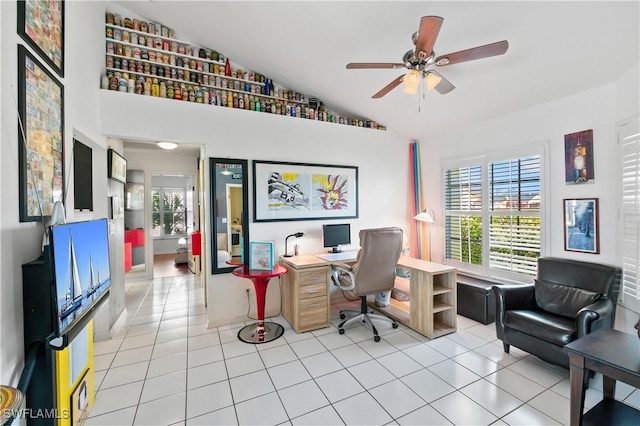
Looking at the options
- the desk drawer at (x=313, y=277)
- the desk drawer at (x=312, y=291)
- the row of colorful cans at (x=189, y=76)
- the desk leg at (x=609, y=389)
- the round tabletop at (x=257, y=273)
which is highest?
the row of colorful cans at (x=189, y=76)

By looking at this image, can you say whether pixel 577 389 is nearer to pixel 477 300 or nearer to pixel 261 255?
pixel 477 300

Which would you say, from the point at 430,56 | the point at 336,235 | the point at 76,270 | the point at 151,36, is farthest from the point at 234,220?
the point at 430,56

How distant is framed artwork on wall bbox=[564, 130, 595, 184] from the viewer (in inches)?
108

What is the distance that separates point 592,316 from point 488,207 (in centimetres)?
184

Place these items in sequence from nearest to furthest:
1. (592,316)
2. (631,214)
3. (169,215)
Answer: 1. (592,316)
2. (631,214)
3. (169,215)

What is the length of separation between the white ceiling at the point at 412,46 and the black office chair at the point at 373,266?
6.02ft

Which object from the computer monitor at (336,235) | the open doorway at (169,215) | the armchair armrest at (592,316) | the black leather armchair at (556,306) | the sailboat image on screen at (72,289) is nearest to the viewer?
the sailboat image on screen at (72,289)

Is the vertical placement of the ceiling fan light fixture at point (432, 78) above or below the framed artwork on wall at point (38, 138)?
above

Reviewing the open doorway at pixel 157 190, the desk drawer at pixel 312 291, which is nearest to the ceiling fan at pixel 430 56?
the desk drawer at pixel 312 291

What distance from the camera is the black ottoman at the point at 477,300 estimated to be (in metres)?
3.28

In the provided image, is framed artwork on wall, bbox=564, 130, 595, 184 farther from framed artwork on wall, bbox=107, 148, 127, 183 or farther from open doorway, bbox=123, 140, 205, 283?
framed artwork on wall, bbox=107, 148, 127, 183

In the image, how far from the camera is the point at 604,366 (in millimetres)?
1514

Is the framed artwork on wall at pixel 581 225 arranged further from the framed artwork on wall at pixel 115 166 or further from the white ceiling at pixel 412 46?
the framed artwork on wall at pixel 115 166

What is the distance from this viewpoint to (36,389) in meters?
1.43
